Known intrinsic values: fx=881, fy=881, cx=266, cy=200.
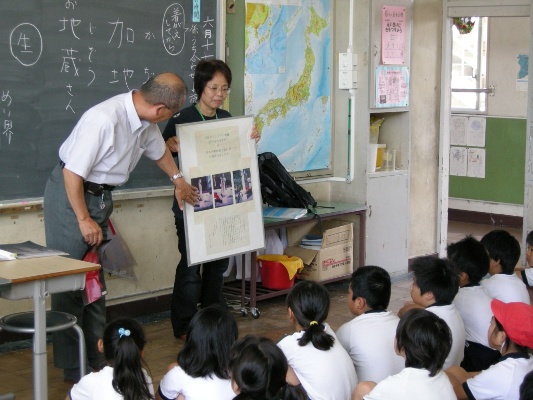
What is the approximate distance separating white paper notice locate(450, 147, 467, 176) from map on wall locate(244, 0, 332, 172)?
335 centimetres

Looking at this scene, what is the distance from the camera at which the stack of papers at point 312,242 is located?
19.7ft

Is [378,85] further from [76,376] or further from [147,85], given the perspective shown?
[76,376]

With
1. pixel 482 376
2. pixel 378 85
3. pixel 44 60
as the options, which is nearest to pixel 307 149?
pixel 378 85

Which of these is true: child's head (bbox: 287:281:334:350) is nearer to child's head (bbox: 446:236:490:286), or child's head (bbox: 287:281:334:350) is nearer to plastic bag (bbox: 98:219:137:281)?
child's head (bbox: 446:236:490:286)

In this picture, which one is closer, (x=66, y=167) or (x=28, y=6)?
(x=66, y=167)

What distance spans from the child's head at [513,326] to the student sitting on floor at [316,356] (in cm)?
54

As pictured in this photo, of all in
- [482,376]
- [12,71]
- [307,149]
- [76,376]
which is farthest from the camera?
[307,149]

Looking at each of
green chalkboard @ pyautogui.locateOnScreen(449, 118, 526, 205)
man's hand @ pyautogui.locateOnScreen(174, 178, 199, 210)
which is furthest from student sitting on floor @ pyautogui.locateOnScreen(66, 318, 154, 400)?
green chalkboard @ pyautogui.locateOnScreen(449, 118, 526, 205)

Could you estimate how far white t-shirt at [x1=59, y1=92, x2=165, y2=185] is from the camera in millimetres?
3820

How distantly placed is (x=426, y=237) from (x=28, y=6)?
3792mm

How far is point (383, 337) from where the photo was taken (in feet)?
11.2

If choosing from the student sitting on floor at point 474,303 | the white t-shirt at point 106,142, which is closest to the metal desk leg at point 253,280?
the white t-shirt at point 106,142

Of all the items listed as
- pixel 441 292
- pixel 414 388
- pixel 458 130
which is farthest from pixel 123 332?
pixel 458 130

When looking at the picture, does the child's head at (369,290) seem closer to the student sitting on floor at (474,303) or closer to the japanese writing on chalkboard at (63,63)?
the student sitting on floor at (474,303)
